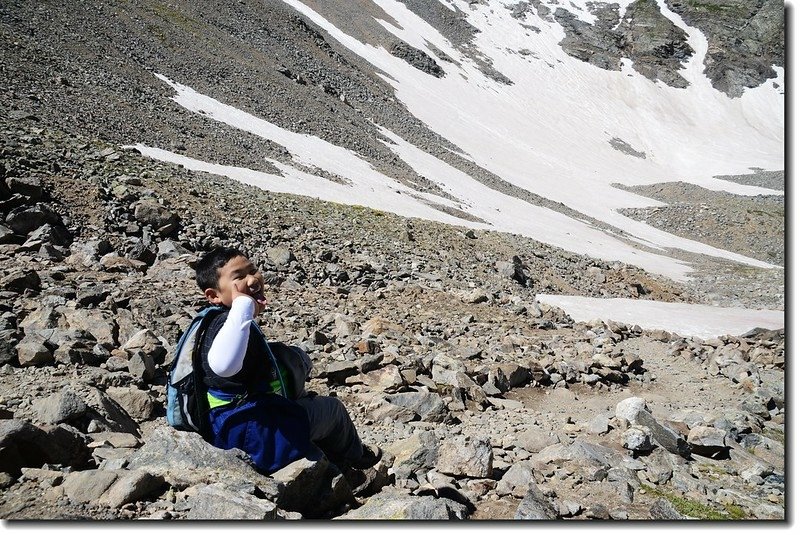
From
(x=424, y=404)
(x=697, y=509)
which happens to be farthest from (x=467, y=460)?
(x=424, y=404)

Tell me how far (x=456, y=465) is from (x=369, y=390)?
2.75 metres

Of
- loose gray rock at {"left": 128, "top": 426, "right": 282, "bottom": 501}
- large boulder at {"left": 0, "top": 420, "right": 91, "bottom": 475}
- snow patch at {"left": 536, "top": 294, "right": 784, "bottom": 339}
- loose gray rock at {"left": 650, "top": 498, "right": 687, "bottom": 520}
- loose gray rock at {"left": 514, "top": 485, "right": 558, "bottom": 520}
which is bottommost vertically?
large boulder at {"left": 0, "top": 420, "right": 91, "bottom": 475}

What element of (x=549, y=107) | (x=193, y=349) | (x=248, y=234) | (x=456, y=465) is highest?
(x=549, y=107)

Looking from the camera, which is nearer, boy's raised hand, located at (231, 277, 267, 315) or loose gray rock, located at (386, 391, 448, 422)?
boy's raised hand, located at (231, 277, 267, 315)

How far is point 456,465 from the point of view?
4.69m

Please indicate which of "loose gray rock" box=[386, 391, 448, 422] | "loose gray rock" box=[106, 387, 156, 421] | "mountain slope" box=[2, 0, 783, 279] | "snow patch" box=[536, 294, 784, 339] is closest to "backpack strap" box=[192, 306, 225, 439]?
"loose gray rock" box=[106, 387, 156, 421]

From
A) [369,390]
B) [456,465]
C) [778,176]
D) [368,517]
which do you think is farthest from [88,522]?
[778,176]

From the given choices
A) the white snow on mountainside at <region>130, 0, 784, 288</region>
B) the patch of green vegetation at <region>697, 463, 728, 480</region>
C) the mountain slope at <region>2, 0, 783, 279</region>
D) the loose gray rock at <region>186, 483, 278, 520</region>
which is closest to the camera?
the loose gray rock at <region>186, 483, 278, 520</region>

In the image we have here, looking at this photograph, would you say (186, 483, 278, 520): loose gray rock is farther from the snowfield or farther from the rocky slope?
the snowfield

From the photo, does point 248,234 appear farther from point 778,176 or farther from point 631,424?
point 778,176

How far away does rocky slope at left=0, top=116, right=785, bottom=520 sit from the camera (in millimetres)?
3693

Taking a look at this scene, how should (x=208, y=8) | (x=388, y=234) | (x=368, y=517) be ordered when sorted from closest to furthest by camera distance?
1. (x=368, y=517)
2. (x=388, y=234)
3. (x=208, y=8)

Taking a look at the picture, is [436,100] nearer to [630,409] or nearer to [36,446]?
[630,409]

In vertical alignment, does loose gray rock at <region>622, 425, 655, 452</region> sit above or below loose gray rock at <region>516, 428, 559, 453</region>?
above
